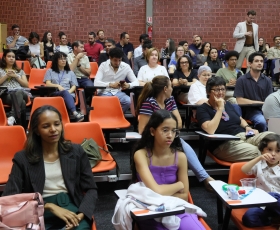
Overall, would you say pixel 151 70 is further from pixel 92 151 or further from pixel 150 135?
pixel 150 135

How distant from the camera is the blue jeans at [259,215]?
6.66ft

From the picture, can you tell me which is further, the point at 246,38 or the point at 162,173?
the point at 246,38

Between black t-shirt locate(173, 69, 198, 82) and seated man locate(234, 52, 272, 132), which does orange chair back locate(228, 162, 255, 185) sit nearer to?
seated man locate(234, 52, 272, 132)

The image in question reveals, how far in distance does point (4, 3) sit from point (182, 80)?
5.32m

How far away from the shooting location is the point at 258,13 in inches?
343

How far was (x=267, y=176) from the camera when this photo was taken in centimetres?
228

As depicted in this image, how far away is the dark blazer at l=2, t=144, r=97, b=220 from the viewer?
1812mm

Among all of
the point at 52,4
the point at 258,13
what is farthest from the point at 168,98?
the point at 258,13

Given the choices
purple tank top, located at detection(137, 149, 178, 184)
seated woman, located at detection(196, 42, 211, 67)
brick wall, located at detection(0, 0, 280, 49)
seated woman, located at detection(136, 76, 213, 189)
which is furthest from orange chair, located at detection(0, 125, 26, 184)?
brick wall, located at detection(0, 0, 280, 49)

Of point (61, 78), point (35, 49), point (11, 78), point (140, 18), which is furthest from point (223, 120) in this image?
point (140, 18)

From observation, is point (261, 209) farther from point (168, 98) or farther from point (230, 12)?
point (230, 12)

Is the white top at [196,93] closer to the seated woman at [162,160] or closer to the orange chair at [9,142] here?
the seated woman at [162,160]

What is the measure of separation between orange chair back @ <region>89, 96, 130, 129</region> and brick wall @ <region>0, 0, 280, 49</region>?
196 inches

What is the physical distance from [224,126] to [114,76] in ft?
6.28
